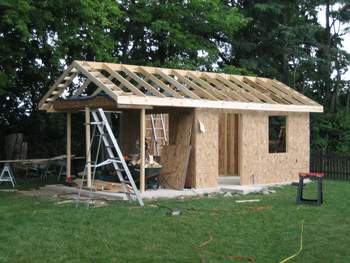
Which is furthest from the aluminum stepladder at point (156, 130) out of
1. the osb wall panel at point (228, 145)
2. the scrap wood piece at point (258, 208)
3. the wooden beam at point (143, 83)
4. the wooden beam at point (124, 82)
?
the scrap wood piece at point (258, 208)

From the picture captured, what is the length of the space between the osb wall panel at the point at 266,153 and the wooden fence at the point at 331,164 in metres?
1.63

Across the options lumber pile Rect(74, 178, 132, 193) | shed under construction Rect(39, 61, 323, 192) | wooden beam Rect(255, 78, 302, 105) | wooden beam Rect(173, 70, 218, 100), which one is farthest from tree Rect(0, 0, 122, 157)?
wooden beam Rect(255, 78, 302, 105)

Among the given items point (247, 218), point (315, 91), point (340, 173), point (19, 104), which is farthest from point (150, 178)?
point (315, 91)

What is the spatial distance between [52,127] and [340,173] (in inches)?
465

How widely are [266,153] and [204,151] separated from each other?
2.79 meters

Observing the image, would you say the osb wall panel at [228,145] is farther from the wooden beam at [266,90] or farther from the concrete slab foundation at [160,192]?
the concrete slab foundation at [160,192]

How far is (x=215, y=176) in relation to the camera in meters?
15.5

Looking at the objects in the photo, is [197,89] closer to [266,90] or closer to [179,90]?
[179,90]

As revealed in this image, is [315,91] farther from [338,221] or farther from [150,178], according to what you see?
[338,221]

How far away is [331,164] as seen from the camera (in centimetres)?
1997

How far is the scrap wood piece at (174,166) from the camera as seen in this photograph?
583 inches

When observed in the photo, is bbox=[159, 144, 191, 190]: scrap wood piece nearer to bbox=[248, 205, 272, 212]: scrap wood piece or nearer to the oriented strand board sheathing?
the oriented strand board sheathing

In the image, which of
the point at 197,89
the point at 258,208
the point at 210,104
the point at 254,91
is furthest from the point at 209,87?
the point at 258,208

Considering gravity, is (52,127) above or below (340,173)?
above
